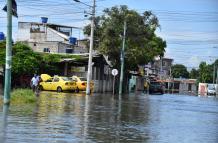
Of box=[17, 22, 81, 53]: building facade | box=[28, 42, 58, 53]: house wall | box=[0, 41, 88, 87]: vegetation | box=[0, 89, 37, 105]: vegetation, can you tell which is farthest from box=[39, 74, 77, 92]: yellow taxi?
box=[17, 22, 81, 53]: building facade

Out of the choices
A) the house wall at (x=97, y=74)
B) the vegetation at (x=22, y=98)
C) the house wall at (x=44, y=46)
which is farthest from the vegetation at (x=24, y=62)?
the vegetation at (x=22, y=98)

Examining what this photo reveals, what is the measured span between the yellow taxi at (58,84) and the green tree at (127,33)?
33.0 ft

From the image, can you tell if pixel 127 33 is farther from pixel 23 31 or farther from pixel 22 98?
pixel 22 98

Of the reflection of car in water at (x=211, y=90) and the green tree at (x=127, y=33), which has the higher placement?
the green tree at (x=127, y=33)

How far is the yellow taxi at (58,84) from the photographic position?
51438 millimetres

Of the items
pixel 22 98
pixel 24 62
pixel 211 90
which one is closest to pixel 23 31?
pixel 24 62

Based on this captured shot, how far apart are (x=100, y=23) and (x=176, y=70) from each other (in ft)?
387

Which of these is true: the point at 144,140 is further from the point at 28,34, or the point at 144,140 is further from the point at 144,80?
the point at 144,80

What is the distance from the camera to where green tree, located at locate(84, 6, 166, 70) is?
61844 millimetres

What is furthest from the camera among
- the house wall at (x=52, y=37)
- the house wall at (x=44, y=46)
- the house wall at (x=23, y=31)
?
the house wall at (x=23, y=31)

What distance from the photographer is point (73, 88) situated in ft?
173

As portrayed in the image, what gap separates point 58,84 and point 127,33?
14207 mm

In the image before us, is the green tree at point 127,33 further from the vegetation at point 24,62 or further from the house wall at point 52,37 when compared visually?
the house wall at point 52,37

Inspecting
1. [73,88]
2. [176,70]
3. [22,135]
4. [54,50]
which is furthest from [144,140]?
[176,70]
